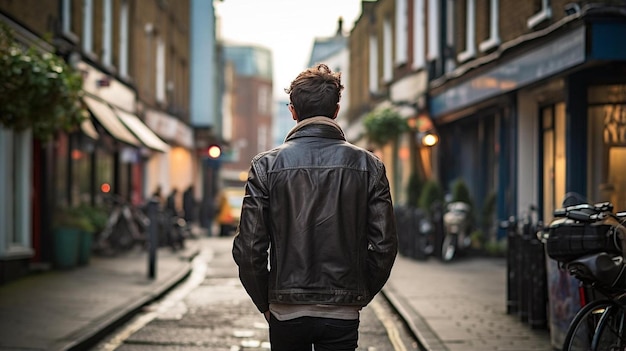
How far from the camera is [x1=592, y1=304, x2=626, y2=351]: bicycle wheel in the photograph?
5613 mm

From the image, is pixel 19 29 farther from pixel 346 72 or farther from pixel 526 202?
pixel 346 72

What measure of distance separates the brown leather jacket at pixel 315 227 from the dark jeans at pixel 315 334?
89 mm

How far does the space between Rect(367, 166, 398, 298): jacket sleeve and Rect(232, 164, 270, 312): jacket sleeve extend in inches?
17.4

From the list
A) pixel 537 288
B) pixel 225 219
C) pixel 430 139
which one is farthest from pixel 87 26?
pixel 537 288

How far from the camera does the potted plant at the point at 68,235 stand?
1552 centimetres

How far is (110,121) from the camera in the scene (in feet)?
62.1

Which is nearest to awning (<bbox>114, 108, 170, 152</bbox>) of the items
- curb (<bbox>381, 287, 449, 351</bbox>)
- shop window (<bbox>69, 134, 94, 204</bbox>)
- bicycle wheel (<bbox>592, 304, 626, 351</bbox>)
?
shop window (<bbox>69, 134, 94, 204</bbox>)

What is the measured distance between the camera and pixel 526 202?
17.2 meters

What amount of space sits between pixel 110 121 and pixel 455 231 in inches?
274

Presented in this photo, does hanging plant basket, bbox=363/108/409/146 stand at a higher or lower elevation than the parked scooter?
higher

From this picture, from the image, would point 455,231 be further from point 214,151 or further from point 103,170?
point 214,151

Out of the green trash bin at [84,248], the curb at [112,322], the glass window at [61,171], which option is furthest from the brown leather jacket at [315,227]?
the glass window at [61,171]

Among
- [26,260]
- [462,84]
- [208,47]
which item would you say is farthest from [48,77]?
[208,47]

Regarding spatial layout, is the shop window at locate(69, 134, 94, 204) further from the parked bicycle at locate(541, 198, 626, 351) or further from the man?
the man
